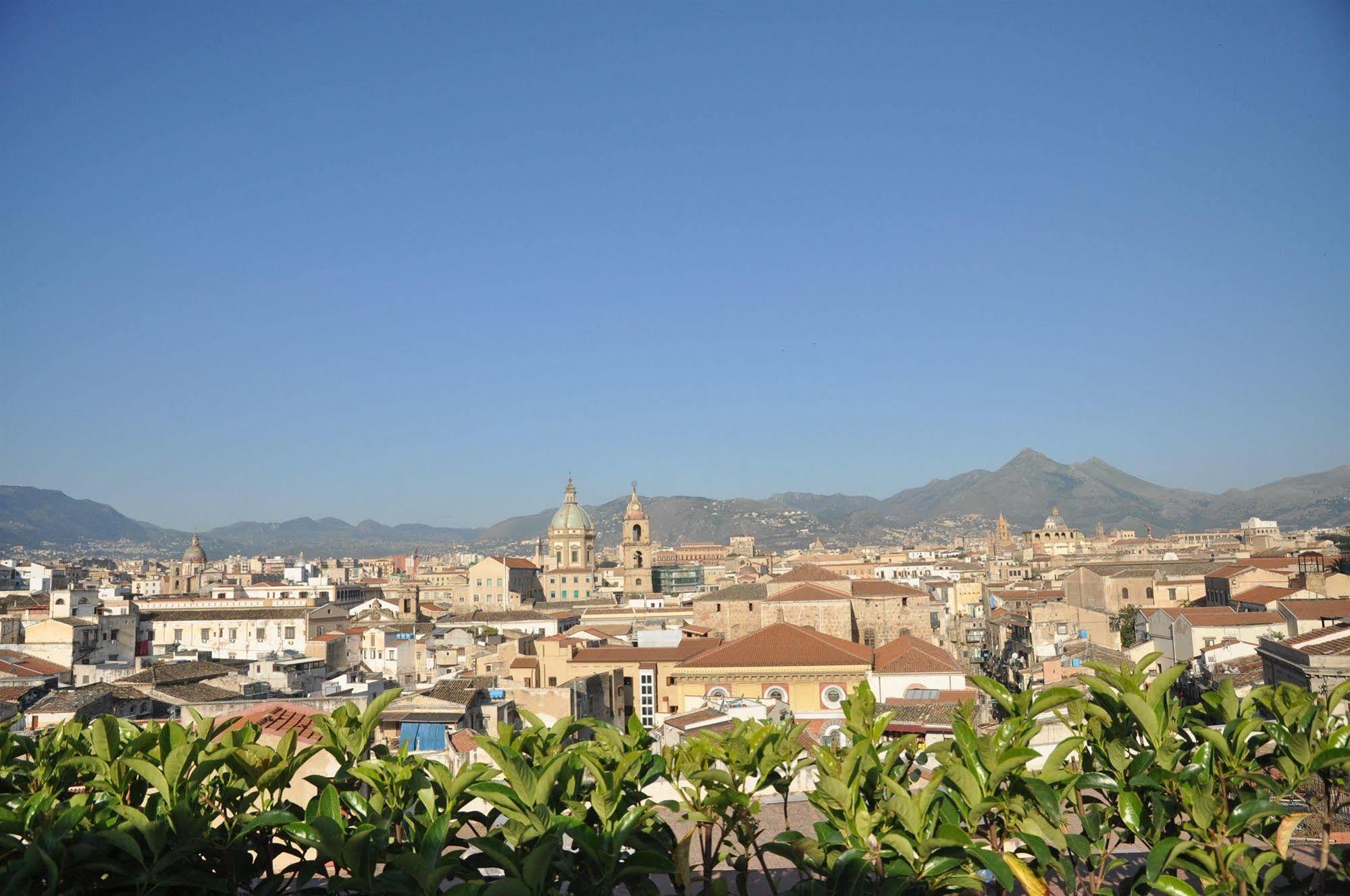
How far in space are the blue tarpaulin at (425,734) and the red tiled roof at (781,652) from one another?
10531mm

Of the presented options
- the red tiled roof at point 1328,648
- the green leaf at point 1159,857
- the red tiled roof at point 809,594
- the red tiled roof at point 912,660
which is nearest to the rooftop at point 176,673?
the red tiled roof at point 809,594

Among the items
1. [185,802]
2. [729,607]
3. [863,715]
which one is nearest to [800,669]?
[729,607]

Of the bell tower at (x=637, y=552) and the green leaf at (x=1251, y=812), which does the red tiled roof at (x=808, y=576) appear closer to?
the green leaf at (x=1251, y=812)

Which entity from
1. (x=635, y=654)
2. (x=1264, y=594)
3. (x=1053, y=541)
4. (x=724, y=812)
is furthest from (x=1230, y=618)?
(x=1053, y=541)

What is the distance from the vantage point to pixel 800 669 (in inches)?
1258

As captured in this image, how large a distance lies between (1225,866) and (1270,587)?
4386cm

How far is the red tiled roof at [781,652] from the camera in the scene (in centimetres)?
3231

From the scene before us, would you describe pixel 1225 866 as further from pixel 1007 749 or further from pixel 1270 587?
pixel 1270 587

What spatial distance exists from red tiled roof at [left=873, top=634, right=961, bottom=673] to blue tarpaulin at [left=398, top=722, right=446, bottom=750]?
13997mm

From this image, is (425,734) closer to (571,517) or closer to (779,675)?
(779,675)

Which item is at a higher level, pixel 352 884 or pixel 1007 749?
pixel 1007 749

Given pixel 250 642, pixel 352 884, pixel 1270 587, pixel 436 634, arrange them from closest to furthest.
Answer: pixel 352 884 → pixel 1270 587 → pixel 436 634 → pixel 250 642

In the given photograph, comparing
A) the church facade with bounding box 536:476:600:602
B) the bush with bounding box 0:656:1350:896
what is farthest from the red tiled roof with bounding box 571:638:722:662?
the church facade with bounding box 536:476:600:602

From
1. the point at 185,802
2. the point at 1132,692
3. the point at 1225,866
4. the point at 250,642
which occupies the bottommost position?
the point at 250,642
